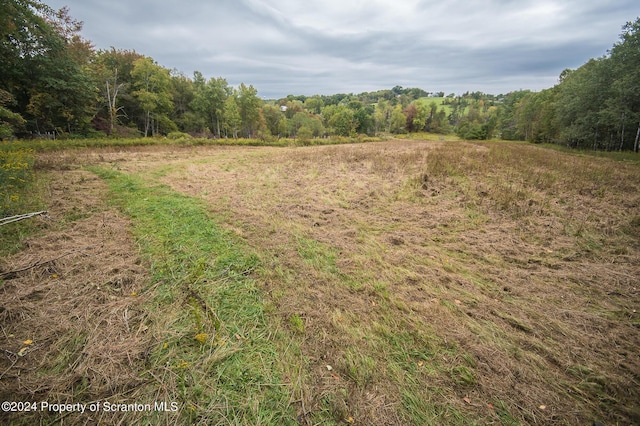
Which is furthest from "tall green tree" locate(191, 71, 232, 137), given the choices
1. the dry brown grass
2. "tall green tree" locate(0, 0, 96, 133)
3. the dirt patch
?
the dirt patch

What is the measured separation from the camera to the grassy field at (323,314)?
205cm

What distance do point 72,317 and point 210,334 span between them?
1.65m

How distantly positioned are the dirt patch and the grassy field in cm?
2

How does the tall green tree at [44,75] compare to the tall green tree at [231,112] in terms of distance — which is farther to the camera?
the tall green tree at [231,112]

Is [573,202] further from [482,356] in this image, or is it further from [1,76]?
[1,76]

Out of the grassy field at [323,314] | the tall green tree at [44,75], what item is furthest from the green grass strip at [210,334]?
the tall green tree at [44,75]

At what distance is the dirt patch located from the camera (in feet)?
6.77

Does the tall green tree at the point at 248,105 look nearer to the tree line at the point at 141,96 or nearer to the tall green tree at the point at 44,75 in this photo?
the tree line at the point at 141,96

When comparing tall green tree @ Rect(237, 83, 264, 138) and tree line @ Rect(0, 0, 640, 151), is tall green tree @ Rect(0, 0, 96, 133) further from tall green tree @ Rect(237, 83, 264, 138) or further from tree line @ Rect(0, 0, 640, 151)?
tall green tree @ Rect(237, 83, 264, 138)

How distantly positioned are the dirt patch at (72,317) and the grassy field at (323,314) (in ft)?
0.06

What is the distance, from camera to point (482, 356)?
8.16ft

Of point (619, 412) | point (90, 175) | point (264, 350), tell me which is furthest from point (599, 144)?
point (90, 175)

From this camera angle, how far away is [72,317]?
8.90ft

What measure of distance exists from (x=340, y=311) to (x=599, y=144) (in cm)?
4091
